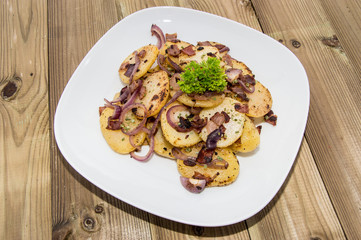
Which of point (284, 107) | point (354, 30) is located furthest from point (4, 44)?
point (354, 30)

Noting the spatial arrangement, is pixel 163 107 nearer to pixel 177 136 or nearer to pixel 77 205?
pixel 177 136

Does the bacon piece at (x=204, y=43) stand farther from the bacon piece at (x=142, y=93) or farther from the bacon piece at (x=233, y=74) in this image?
the bacon piece at (x=142, y=93)

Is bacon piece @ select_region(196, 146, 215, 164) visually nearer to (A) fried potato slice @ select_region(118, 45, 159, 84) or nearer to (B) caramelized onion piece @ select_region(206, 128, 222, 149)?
(B) caramelized onion piece @ select_region(206, 128, 222, 149)

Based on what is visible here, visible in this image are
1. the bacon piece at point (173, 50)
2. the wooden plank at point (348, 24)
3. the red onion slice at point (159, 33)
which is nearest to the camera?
the bacon piece at point (173, 50)

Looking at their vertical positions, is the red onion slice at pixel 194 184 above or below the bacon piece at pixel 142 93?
below

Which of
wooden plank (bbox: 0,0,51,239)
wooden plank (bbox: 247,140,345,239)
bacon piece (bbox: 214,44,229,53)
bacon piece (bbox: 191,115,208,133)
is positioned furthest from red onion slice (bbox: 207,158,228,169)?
wooden plank (bbox: 0,0,51,239)

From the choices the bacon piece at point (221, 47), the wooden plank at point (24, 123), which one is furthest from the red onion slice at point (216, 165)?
the wooden plank at point (24, 123)
